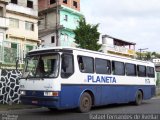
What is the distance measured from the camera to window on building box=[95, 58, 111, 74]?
18.4m

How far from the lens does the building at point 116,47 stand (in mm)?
60944

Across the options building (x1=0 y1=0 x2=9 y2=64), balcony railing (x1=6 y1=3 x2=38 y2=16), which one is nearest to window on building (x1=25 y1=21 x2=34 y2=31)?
balcony railing (x1=6 y1=3 x2=38 y2=16)

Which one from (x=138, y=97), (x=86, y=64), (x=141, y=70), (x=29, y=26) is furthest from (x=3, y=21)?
(x=86, y=64)

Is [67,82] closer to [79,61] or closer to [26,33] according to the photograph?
[79,61]

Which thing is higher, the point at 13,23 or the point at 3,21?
the point at 13,23

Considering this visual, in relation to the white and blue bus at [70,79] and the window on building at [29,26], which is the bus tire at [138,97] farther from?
the window on building at [29,26]

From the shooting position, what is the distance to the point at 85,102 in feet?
56.5

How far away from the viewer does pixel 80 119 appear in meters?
14.4

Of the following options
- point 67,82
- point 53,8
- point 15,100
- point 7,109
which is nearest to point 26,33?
point 53,8

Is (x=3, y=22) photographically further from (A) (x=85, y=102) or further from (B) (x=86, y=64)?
(A) (x=85, y=102)

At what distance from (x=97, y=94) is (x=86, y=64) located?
175cm

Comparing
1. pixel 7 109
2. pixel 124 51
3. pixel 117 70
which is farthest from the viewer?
pixel 124 51

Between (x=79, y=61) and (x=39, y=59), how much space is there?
5.94 ft

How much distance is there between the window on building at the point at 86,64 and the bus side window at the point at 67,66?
652 mm
